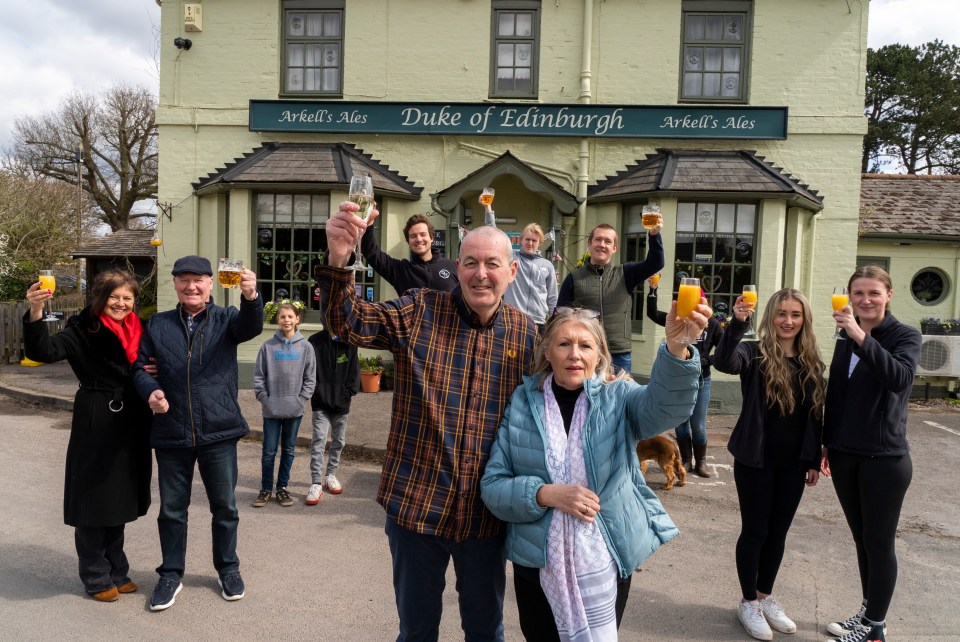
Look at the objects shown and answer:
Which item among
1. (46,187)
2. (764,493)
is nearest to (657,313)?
(764,493)

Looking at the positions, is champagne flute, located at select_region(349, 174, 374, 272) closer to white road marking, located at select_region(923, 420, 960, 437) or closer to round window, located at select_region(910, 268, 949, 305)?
white road marking, located at select_region(923, 420, 960, 437)

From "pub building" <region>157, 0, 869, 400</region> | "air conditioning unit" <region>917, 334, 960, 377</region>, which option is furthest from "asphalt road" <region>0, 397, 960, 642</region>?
"air conditioning unit" <region>917, 334, 960, 377</region>

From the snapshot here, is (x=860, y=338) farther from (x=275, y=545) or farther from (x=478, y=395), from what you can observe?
(x=275, y=545)

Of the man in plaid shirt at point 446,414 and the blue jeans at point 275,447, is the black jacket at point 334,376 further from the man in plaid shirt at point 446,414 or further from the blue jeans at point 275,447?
the man in plaid shirt at point 446,414

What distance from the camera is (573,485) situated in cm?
214

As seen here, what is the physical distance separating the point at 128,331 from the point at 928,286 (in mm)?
13740

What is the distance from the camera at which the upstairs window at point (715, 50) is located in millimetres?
10188

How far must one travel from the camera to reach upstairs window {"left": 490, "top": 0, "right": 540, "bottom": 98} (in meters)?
10.4

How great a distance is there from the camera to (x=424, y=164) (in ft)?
34.9

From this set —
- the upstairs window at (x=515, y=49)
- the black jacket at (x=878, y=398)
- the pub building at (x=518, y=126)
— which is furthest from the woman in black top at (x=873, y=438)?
the upstairs window at (x=515, y=49)

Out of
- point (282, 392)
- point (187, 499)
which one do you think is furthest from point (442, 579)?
point (282, 392)

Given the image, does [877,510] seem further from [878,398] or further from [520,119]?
[520,119]

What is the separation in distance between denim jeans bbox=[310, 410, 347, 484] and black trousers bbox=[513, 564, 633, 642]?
11.5ft

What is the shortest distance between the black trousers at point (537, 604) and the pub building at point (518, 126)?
782 centimetres
